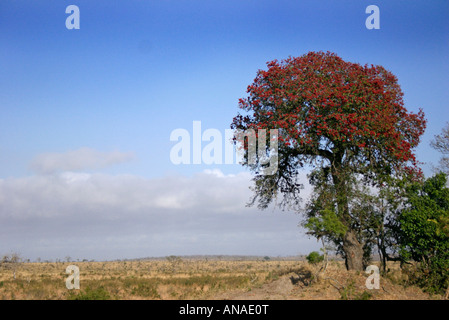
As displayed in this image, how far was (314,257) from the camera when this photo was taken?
27.6 meters

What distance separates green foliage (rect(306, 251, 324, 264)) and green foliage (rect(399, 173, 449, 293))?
5.22 m

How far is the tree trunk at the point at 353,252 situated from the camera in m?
26.4

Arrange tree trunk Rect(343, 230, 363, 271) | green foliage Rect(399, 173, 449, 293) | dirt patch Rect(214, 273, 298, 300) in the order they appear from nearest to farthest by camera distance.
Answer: dirt patch Rect(214, 273, 298, 300), green foliage Rect(399, 173, 449, 293), tree trunk Rect(343, 230, 363, 271)

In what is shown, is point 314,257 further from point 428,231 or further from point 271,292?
point 428,231

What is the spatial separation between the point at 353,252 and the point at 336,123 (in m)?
8.27

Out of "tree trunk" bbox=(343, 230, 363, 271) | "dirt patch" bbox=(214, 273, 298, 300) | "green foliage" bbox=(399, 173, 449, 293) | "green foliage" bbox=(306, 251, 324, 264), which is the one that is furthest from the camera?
"green foliage" bbox=(306, 251, 324, 264)

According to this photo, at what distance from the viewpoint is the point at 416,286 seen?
79.6ft

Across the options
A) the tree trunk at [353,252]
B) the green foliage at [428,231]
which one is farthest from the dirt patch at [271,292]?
the green foliage at [428,231]

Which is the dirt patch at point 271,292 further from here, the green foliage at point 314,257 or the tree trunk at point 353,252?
the tree trunk at point 353,252

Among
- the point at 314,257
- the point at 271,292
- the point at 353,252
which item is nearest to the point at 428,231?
the point at 353,252

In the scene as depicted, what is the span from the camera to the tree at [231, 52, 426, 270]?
24719 mm

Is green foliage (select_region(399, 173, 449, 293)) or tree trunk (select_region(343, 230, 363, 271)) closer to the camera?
green foliage (select_region(399, 173, 449, 293))

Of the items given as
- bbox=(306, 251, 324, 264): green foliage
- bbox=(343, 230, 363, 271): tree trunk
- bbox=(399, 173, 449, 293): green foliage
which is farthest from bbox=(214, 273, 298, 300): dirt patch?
bbox=(399, 173, 449, 293): green foliage

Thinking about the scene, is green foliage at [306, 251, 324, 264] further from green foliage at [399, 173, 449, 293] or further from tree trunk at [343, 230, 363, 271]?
green foliage at [399, 173, 449, 293]
